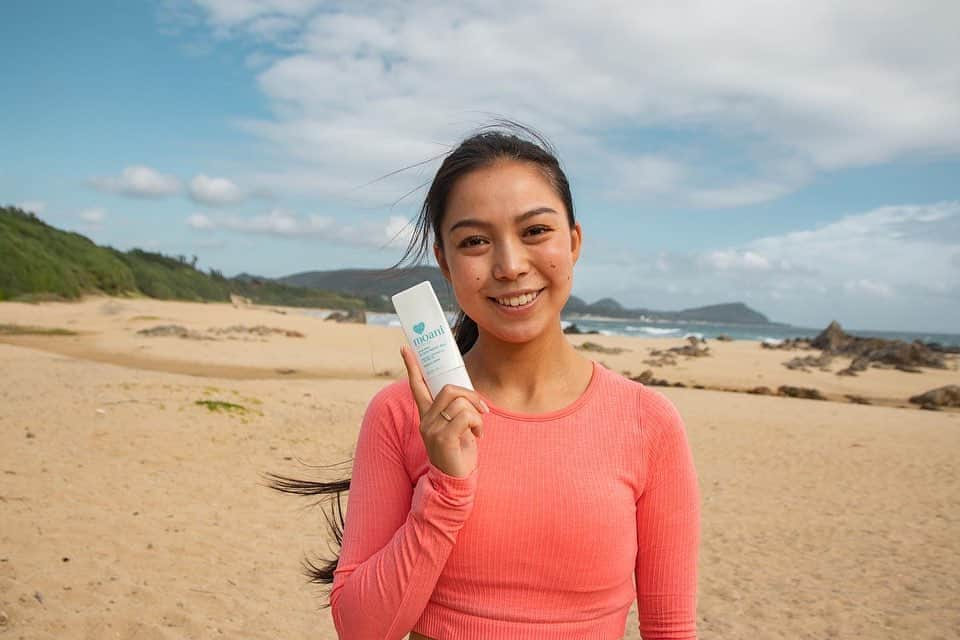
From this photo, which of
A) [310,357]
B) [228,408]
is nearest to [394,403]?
[228,408]

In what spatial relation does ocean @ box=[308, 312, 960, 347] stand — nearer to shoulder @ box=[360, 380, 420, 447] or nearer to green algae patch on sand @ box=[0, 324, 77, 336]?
green algae patch on sand @ box=[0, 324, 77, 336]

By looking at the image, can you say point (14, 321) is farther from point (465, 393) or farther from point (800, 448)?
point (465, 393)

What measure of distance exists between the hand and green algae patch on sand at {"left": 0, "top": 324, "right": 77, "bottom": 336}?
23143 mm

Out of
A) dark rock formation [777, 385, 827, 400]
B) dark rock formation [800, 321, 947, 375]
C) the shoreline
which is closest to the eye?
the shoreline

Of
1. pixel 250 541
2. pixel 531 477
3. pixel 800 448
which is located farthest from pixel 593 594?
pixel 800 448

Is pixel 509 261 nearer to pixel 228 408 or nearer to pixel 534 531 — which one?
pixel 534 531

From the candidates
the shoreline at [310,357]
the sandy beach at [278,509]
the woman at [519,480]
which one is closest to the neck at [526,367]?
the woman at [519,480]

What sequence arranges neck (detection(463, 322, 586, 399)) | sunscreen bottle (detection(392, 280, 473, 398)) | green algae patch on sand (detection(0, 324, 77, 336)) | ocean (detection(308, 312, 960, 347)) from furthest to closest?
1. ocean (detection(308, 312, 960, 347))
2. green algae patch on sand (detection(0, 324, 77, 336))
3. neck (detection(463, 322, 586, 399))
4. sunscreen bottle (detection(392, 280, 473, 398))

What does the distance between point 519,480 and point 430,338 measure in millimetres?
385

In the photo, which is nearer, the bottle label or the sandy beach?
the bottle label

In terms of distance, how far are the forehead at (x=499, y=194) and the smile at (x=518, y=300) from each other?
18cm

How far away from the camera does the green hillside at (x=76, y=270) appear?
32156 millimetres

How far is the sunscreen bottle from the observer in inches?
60.8

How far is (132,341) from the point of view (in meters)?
20.0
